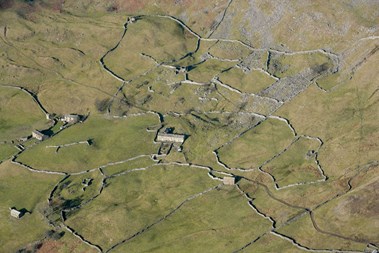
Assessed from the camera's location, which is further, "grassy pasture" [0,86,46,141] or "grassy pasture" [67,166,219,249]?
"grassy pasture" [0,86,46,141]

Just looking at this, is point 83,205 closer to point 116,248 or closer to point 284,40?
point 116,248

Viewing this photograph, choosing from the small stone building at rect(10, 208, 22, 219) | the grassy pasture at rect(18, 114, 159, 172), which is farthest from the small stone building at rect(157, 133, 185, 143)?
the small stone building at rect(10, 208, 22, 219)

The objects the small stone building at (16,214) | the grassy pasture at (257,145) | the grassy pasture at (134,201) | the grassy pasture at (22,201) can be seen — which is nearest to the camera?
the grassy pasture at (134,201)

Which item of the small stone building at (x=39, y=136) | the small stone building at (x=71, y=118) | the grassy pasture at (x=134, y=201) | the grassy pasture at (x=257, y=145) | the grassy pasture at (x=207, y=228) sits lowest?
the grassy pasture at (x=207, y=228)

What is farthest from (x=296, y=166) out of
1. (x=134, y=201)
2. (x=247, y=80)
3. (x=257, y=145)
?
(x=247, y=80)

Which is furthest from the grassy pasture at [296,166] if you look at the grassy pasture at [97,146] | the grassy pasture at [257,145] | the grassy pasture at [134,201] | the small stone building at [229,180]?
the grassy pasture at [97,146]

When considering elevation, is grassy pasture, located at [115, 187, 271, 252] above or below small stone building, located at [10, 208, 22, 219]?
below

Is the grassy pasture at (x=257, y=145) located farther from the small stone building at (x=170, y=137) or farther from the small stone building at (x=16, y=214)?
the small stone building at (x=16, y=214)

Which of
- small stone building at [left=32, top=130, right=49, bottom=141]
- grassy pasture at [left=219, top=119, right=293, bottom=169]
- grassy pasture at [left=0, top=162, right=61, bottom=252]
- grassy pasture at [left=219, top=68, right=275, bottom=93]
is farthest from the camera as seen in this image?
grassy pasture at [left=219, top=68, right=275, bottom=93]

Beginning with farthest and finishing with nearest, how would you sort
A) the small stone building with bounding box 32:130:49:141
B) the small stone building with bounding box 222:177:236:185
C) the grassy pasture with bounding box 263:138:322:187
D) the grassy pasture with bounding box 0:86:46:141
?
the grassy pasture with bounding box 0:86:46:141, the small stone building with bounding box 32:130:49:141, the small stone building with bounding box 222:177:236:185, the grassy pasture with bounding box 263:138:322:187

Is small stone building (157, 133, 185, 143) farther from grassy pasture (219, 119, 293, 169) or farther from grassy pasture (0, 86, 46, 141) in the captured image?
grassy pasture (0, 86, 46, 141)
